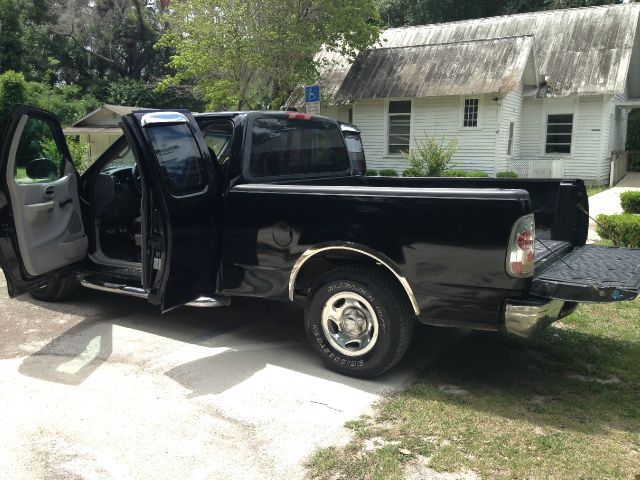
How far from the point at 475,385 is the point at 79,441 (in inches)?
104

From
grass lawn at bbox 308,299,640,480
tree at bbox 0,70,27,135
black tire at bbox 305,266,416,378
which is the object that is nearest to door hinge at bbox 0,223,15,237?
black tire at bbox 305,266,416,378

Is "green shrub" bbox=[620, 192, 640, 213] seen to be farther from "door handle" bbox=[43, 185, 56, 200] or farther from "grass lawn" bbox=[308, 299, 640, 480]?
"door handle" bbox=[43, 185, 56, 200]

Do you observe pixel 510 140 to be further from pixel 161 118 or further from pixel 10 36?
pixel 10 36

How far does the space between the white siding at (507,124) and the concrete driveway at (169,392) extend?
1476 cm

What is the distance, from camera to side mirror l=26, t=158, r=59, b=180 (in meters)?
5.04

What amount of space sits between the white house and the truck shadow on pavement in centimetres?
1388

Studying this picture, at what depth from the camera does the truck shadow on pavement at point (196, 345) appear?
14.3 feet

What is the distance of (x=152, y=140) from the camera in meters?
4.42

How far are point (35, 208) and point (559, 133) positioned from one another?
18.8m

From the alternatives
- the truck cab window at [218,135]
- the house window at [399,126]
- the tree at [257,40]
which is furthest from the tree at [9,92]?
the truck cab window at [218,135]

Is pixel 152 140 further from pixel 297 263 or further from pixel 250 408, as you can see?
pixel 250 408

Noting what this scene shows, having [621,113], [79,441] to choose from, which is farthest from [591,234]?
[621,113]

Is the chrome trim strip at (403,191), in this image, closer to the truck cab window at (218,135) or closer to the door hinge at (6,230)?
the truck cab window at (218,135)

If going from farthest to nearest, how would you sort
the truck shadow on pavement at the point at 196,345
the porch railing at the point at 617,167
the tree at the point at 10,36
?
the tree at the point at 10,36
the porch railing at the point at 617,167
the truck shadow on pavement at the point at 196,345
